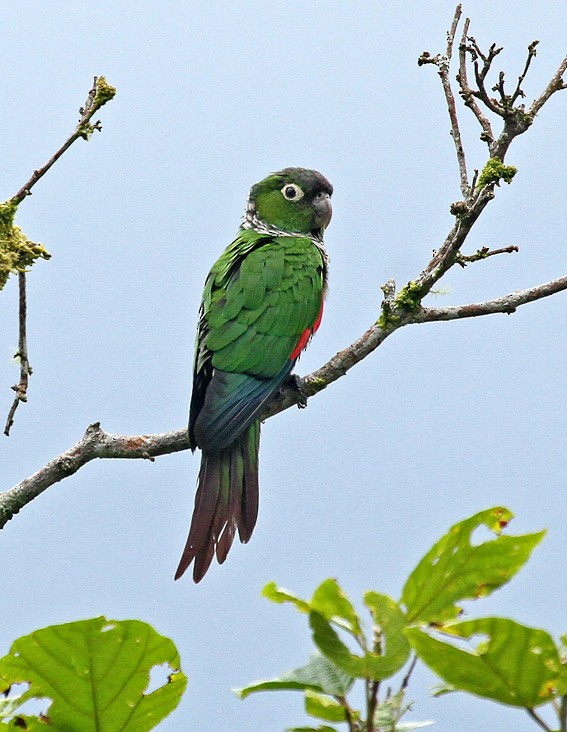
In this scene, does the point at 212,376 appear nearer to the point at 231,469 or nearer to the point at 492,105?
the point at 231,469

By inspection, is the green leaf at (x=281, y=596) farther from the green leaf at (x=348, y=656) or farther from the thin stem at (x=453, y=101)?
the thin stem at (x=453, y=101)

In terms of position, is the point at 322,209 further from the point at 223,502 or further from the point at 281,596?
the point at 281,596

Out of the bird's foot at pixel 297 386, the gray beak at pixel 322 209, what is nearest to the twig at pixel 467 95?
the bird's foot at pixel 297 386

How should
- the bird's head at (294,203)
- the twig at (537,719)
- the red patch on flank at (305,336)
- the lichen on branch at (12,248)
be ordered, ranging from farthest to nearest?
the bird's head at (294,203), the red patch on flank at (305,336), the lichen on branch at (12,248), the twig at (537,719)

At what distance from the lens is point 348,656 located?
119cm

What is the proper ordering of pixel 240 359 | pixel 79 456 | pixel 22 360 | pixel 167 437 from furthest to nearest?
1. pixel 240 359
2. pixel 167 437
3. pixel 79 456
4. pixel 22 360

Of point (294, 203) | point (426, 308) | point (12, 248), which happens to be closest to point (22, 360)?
point (12, 248)

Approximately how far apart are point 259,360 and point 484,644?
132 inches

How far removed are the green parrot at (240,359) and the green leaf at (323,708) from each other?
2.76 m

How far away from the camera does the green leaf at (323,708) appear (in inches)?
51.1

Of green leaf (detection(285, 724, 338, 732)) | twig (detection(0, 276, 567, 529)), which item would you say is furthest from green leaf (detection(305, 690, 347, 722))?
twig (detection(0, 276, 567, 529))

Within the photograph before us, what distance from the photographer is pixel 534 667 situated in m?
1.09

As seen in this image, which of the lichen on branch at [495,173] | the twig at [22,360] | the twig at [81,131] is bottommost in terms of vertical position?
the twig at [22,360]

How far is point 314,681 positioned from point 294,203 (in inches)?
173
